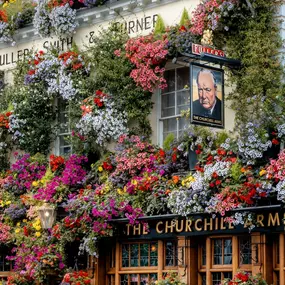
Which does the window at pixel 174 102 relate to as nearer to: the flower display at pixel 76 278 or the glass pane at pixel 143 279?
the glass pane at pixel 143 279

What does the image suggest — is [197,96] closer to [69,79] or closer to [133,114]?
[133,114]

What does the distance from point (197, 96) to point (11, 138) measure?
6243mm

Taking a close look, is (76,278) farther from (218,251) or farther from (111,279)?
(218,251)

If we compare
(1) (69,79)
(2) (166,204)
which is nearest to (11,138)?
(1) (69,79)

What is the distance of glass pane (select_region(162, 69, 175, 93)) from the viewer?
68.3ft

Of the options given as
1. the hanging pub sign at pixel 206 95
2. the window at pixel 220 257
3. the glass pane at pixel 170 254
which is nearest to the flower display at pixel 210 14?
the hanging pub sign at pixel 206 95

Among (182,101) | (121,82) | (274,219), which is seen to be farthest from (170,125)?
(274,219)

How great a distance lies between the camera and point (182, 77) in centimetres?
2067

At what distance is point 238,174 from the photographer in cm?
1788

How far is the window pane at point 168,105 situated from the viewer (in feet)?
68.2

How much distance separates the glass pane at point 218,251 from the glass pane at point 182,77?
337cm

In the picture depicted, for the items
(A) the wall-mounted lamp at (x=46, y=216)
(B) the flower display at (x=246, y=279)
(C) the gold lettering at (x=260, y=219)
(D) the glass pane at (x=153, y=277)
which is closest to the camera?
(B) the flower display at (x=246, y=279)

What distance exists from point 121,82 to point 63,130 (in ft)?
8.23

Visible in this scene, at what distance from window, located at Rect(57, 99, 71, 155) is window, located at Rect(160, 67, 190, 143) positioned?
255 cm
